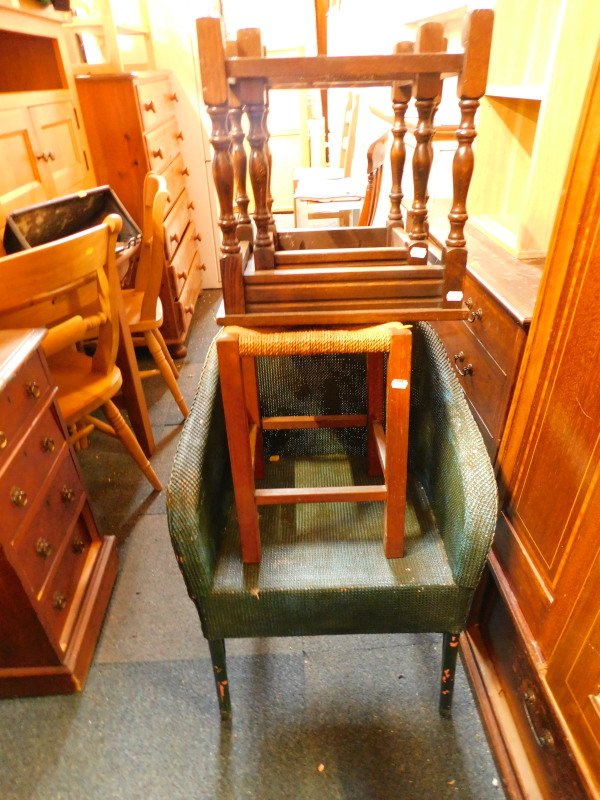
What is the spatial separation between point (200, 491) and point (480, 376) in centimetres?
76

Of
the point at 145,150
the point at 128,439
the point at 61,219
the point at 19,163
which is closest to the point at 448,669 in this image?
the point at 128,439

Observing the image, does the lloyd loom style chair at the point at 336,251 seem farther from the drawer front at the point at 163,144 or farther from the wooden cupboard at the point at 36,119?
the drawer front at the point at 163,144

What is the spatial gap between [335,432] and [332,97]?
4.69 meters

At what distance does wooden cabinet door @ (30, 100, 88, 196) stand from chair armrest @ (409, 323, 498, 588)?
4.85ft

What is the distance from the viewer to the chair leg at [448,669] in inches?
40.7

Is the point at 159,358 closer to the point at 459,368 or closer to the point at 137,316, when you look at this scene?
the point at 137,316

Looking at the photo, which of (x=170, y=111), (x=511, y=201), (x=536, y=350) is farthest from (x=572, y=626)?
(x=170, y=111)

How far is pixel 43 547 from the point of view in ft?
3.75

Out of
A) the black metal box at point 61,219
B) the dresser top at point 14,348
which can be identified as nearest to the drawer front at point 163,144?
the black metal box at point 61,219

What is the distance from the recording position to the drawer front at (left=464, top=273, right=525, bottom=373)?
1.06 m

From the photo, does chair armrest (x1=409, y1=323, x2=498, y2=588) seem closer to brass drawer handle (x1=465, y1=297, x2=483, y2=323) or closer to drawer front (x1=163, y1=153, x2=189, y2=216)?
brass drawer handle (x1=465, y1=297, x2=483, y2=323)

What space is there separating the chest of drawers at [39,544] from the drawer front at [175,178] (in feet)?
5.51

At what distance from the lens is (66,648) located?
124 centimetres

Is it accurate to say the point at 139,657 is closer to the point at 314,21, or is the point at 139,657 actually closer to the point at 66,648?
the point at 66,648
